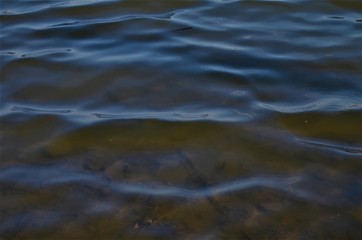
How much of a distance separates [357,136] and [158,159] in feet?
3.73

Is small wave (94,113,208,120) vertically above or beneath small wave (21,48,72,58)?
beneath

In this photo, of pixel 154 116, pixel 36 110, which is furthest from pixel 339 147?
pixel 36 110

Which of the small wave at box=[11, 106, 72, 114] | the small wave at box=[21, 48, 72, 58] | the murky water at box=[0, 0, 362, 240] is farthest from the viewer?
the small wave at box=[21, 48, 72, 58]

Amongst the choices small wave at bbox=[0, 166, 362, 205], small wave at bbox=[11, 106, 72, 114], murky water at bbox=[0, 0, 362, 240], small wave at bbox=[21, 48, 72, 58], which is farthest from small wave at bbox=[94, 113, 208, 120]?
small wave at bbox=[21, 48, 72, 58]

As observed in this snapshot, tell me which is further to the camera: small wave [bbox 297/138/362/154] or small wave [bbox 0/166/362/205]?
small wave [bbox 297/138/362/154]

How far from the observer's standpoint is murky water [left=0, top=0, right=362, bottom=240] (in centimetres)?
240

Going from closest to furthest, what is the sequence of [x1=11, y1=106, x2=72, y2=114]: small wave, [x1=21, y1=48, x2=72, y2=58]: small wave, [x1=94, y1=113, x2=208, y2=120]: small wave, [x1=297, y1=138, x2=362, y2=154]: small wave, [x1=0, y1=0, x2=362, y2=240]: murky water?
[x1=0, y1=0, x2=362, y2=240]: murky water → [x1=297, y1=138, x2=362, y2=154]: small wave → [x1=94, y1=113, x2=208, y2=120]: small wave → [x1=11, y1=106, x2=72, y2=114]: small wave → [x1=21, y1=48, x2=72, y2=58]: small wave

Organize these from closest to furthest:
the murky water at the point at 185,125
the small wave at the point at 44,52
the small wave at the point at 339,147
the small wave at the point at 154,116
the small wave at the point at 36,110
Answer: the murky water at the point at 185,125
the small wave at the point at 339,147
the small wave at the point at 154,116
the small wave at the point at 36,110
the small wave at the point at 44,52

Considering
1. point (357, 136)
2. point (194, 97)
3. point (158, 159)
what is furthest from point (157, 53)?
point (357, 136)

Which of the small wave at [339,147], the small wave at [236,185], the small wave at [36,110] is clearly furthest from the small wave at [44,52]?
the small wave at [339,147]

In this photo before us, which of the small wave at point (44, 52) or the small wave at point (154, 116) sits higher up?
the small wave at point (44, 52)

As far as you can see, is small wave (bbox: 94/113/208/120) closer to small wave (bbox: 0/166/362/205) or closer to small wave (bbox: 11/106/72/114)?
small wave (bbox: 11/106/72/114)

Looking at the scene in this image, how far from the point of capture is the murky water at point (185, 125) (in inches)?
94.7

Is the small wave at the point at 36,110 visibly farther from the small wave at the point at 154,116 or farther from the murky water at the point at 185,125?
the small wave at the point at 154,116
